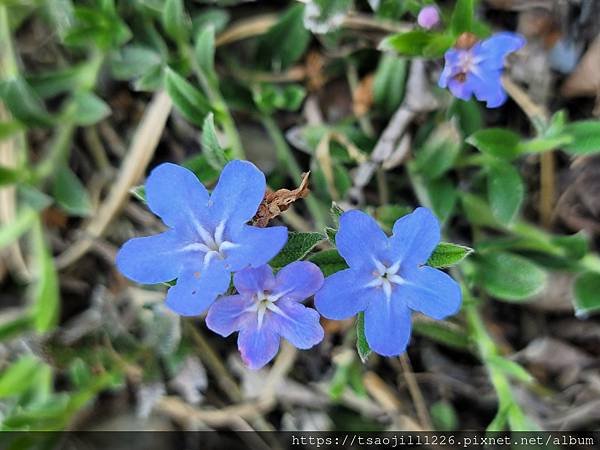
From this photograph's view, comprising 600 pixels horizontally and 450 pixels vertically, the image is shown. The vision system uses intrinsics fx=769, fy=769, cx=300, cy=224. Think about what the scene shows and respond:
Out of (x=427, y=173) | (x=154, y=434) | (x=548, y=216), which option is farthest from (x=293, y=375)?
(x=548, y=216)

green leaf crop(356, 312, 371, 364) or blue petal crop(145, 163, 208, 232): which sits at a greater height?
blue petal crop(145, 163, 208, 232)

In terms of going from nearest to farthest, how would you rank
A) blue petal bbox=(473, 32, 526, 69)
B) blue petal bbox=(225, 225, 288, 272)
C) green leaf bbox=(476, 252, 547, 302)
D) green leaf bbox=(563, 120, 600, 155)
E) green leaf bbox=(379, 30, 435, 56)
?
blue petal bbox=(225, 225, 288, 272)
blue petal bbox=(473, 32, 526, 69)
green leaf bbox=(379, 30, 435, 56)
green leaf bbox=(563, 120, 600, 155)
green leaf bbox=(476, 252, 547, 302)

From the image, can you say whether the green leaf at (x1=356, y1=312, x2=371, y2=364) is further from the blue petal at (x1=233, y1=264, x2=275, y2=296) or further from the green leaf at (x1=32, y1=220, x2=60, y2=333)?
the green leaf at (x1=32, y1=220, x2=60, y2=333)

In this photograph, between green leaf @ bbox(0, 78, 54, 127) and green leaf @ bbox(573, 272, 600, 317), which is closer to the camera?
green leaf @ bbox(573, 272, 600, 317)

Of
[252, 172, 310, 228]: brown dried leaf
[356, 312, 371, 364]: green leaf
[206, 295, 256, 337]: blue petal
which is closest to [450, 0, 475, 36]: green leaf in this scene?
[252, 172, 310, 228]: brown dried leaf

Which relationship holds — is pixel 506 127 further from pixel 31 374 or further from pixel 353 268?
pixel 31 374

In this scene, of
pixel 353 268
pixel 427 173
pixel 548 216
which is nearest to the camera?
pixel 353 268

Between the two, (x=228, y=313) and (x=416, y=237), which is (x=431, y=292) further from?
(x=228, y=313)
